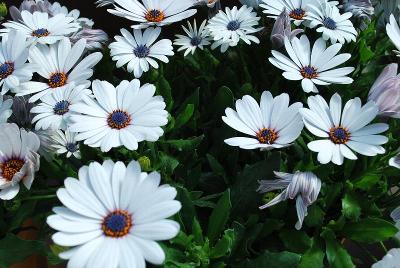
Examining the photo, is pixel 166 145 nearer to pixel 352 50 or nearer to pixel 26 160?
pixel 26 160

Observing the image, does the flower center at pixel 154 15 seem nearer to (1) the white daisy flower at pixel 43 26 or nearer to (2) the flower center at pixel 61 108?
(1) the white daisy flower at pixel 43 26

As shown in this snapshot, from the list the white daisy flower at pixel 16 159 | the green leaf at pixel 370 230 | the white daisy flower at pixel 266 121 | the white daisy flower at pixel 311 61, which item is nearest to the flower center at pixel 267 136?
the white daisy flower at pixel 266 121

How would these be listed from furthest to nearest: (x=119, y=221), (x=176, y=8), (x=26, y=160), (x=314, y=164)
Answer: (x=176, y=8) < (x=314, y=164) < (x=26, y=160) < (x=119, y=221)

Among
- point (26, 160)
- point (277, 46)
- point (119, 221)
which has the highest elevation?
point (277, 46)

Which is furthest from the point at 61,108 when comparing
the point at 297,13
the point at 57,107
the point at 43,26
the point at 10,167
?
the point at 297,13

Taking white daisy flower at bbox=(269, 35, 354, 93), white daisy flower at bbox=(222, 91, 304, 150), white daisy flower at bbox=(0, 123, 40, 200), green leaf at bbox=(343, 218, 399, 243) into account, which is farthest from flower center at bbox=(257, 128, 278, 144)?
white daisy flower at bbox=(0, 123, 40, 200)

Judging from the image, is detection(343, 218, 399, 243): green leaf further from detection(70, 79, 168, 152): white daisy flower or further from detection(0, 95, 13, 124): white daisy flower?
detection(0, 95, 13, 124): white daisy flower

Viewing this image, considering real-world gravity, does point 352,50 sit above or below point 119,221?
above

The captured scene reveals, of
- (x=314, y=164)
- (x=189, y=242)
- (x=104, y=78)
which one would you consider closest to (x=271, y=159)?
(x=314, y=164)
